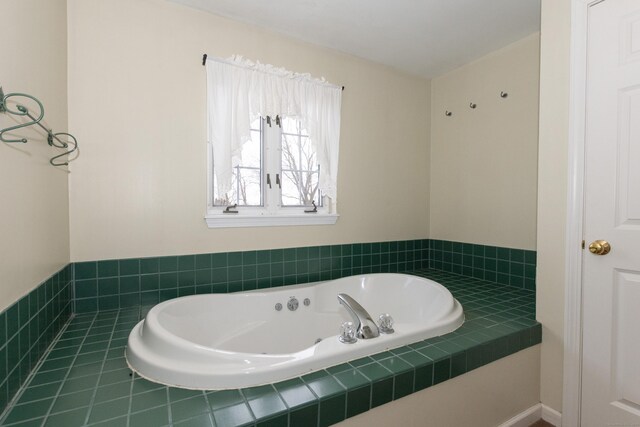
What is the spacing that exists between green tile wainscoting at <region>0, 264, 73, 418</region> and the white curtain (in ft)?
3.34

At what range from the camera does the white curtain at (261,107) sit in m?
2.11

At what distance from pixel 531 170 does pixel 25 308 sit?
302cm

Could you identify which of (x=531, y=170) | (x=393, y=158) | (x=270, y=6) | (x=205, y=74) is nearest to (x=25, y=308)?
(x=205, y=74)

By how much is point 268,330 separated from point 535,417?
1.56 metres

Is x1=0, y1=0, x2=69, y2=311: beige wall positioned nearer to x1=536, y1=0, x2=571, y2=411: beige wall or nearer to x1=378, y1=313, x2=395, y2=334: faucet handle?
x1=378, y1=313, x2=395, y2=334: faucet handle

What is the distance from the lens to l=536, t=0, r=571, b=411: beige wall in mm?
1666

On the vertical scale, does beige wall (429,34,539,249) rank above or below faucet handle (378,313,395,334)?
above

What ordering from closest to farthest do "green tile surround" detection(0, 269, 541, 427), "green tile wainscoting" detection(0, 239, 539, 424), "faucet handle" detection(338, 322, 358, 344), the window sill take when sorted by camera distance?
"green tile surround" detection(0, 269, 541, 427), "green tile wainscoting" detection(0, 239, 539, 424), "faucet handle" detection(338, 322, 358, 344), the window sill

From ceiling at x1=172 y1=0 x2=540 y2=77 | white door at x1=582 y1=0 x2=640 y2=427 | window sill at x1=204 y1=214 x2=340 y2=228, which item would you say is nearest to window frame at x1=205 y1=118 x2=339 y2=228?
window sill at x1=204 y1=214 x2=340 y2=228

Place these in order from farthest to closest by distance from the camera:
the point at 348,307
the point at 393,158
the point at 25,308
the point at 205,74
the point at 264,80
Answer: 1. the point at 393,158
2. the point at 264,80
3. the point at 205,74
4. the point at 348,307
5. the point at 25,308

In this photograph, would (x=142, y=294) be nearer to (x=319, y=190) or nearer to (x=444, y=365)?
(x=319, y=190)

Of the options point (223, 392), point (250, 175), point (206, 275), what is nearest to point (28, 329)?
point (223, 392)

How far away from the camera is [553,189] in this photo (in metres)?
1.71

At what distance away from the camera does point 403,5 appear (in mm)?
2027
